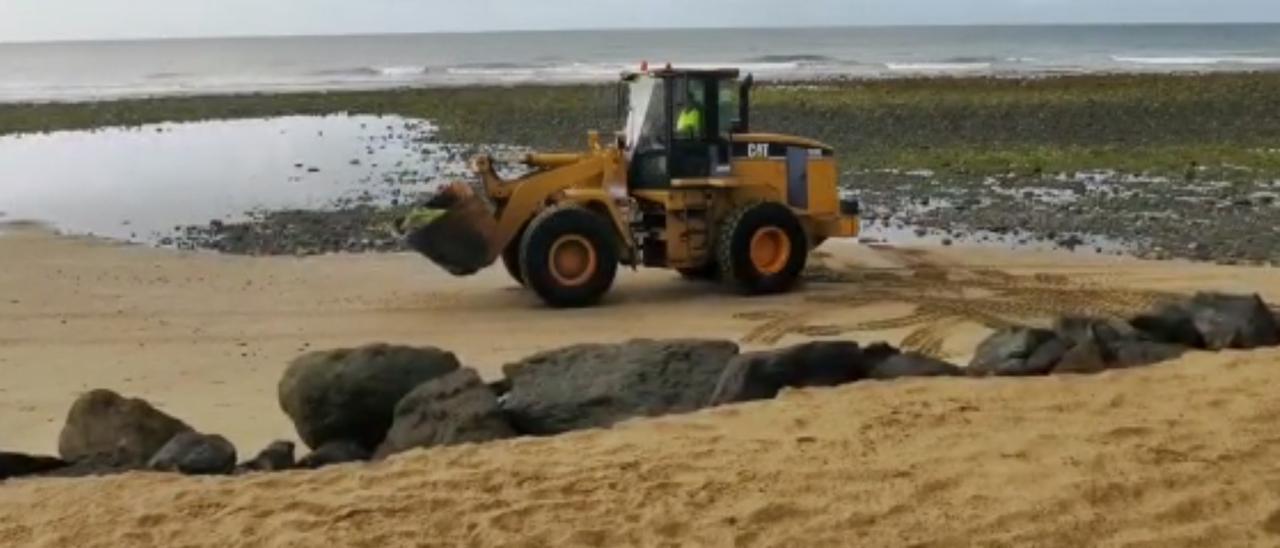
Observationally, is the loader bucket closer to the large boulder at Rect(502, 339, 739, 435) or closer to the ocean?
the large boulder at Rect(502, 339, 739, 435)

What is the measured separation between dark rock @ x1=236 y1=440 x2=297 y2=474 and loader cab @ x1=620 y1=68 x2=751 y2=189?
6.64 metres

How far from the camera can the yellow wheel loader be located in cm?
1323

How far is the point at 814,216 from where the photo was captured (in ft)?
47.8

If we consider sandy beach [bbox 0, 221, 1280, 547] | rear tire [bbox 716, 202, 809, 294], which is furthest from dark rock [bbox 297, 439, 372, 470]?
rear tire [bbox 716, 202, 809, 294]

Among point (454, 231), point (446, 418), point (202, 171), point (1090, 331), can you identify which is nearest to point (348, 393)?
point (446, 418)

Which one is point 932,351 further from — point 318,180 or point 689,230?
Answer: point 318,180

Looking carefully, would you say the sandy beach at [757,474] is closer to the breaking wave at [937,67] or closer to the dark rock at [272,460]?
the dark rock at [272,460]

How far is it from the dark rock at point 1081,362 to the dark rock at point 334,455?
3669 millimetres

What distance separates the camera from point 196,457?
742 centimetres

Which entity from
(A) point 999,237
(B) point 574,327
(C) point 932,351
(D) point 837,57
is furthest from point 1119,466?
(D) point 837,57

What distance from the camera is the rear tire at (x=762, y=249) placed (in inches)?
540

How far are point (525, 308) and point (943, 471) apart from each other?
7.17 metres

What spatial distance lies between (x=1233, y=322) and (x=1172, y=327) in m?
0.34

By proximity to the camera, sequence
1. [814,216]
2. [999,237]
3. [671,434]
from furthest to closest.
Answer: [999,237] → [814,216] → [671,434]
